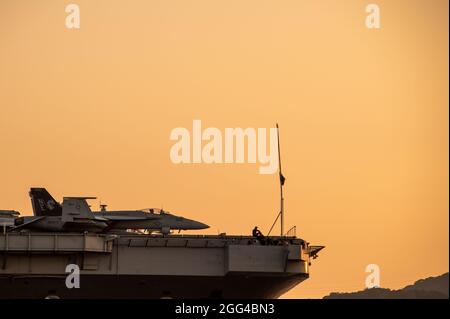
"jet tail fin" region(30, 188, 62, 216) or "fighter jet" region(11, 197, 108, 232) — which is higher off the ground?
"jet tail fin" region(30, 188, 62, 216)

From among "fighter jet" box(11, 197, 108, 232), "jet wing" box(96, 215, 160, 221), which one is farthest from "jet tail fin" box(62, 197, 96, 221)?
"jet wing" box(96, 215, 160, 221)

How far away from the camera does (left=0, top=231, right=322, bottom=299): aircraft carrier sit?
71.1 metres

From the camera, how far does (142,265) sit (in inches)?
2840

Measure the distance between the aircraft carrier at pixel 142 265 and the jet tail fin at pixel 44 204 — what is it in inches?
796

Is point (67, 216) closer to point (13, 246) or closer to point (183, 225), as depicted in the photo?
point (13, 246)

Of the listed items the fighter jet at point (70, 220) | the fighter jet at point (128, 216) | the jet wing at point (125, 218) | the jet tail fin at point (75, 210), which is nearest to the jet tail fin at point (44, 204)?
the fighter jet at point (128, 216)

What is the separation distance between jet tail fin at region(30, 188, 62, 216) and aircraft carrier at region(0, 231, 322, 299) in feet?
66.3

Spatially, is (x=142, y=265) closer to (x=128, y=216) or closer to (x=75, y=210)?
(x=75, y=210)

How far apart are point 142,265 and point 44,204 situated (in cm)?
2180

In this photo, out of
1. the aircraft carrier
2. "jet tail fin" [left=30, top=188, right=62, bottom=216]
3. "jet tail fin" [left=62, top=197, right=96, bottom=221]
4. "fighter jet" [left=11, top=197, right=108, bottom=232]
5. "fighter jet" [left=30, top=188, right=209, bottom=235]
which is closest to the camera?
the aircraft carrier

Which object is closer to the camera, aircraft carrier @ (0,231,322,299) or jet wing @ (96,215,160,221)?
aircraft carrier @ (0,231,322,299)

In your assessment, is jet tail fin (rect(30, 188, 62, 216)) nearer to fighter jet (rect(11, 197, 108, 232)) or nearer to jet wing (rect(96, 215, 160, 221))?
fighter jet (rect(11, 197, 108, 232))

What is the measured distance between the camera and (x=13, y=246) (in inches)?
2783
